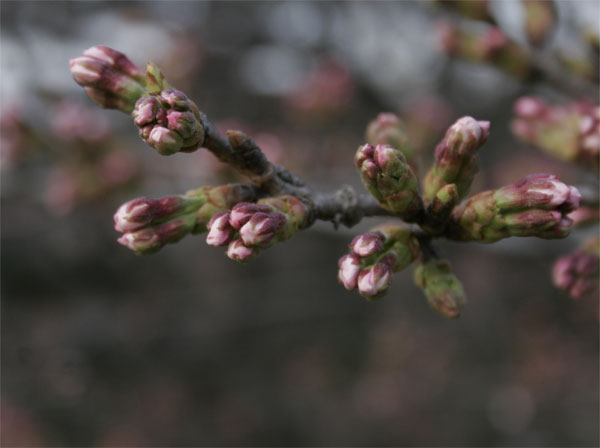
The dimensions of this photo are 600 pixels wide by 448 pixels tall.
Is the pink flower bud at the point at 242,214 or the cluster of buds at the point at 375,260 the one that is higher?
the pink flower bud at the point at 242,214

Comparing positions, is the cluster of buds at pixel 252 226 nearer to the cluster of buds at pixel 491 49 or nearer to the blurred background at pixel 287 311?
the cluster of buds at pixel 491 49

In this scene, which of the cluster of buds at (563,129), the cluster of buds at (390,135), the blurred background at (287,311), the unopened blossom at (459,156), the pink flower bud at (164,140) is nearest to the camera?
the pink flower bud at (164,140)

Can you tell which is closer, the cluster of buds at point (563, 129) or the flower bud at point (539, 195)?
the flower bud at point (539, 195)

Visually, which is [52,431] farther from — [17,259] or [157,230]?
[157,230]

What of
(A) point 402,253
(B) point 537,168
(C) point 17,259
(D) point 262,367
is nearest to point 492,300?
(B) point 537,168

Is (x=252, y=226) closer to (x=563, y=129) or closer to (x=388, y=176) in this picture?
(x=388, y=176)

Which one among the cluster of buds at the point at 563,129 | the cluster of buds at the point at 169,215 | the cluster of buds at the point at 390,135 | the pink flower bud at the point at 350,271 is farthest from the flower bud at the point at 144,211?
the cluster of buds at the point at 563,129
